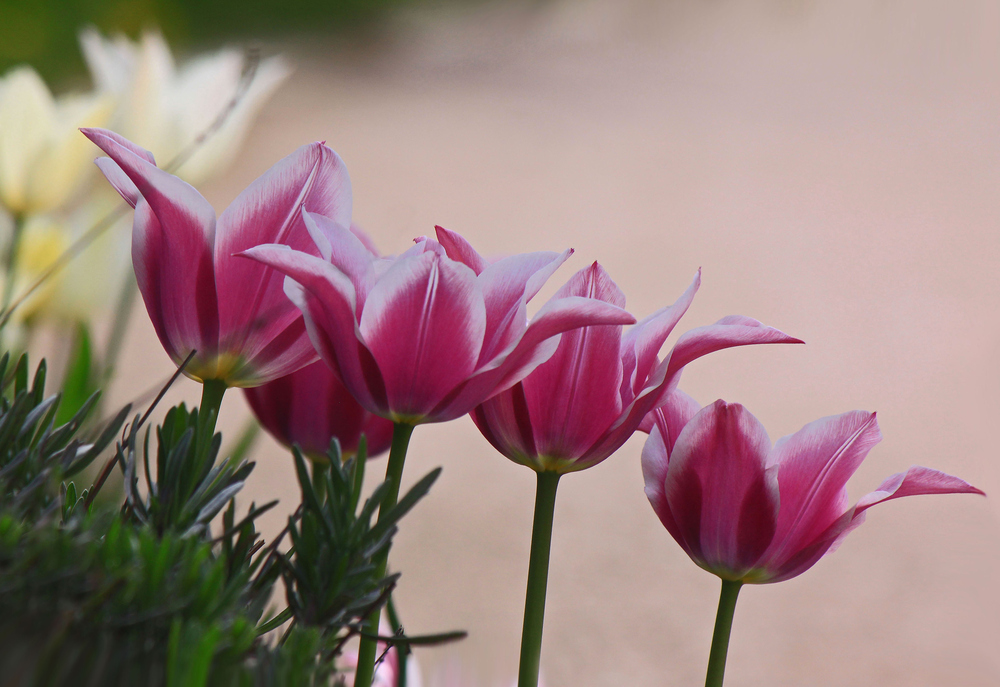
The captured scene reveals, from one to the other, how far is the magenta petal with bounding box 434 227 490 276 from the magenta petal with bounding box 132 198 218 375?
33mm

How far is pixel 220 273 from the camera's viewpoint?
0.41 ft

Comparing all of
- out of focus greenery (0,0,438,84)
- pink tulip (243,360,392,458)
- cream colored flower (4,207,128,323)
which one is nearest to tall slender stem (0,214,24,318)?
cream colored flower (4,207,128,323)

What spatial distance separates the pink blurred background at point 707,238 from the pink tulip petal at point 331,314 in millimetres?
57

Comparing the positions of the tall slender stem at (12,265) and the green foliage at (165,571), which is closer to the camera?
the green foliage at (165,571)

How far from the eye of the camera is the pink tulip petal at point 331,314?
10cm

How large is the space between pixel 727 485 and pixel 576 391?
0.08 feet

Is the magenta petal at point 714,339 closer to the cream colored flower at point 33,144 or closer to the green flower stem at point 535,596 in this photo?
the green flower stem at point 535,596

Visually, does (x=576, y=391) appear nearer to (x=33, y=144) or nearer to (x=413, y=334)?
(x=413, y=334)

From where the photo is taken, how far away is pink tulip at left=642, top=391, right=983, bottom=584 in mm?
127

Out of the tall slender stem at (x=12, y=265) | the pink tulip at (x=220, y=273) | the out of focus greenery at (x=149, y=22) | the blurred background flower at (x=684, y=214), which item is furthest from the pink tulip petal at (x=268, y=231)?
the out of focus greenery at (x=149, y=22)

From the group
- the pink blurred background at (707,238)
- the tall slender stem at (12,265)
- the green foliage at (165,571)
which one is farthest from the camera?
the pink blurred background at (707,238)

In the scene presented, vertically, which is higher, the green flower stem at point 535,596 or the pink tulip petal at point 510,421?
the pink tulip petal at point 510,421

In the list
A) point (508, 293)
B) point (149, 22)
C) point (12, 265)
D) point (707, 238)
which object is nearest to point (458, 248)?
point (508, 293)

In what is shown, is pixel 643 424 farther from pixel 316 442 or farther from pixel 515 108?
pixel 515 108
